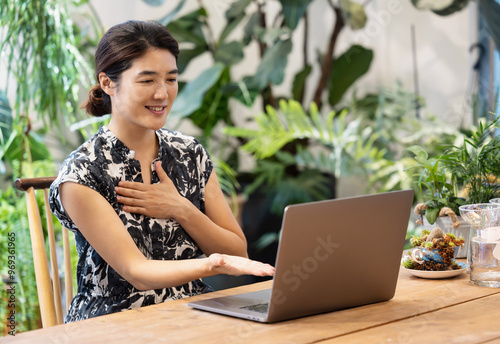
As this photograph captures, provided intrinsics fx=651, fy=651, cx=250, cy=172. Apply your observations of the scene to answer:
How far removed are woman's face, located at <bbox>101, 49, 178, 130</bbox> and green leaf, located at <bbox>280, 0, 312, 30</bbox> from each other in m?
1.83

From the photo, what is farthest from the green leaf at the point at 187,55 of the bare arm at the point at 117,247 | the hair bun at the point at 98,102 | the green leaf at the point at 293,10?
the bare arm at the point at 117,247

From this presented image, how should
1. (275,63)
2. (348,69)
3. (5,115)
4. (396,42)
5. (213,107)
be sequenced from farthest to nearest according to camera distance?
(396,42)
(348,69)
(213,107)
(275,63)
(5,115)

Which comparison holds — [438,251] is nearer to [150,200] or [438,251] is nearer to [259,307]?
[259,307]

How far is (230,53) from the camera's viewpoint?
338cm

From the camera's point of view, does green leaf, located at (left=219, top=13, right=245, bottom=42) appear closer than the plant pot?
No

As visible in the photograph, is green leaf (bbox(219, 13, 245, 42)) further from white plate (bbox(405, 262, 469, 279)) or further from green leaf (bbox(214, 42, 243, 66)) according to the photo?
white plate (bbox(405, 262, 469, 279))

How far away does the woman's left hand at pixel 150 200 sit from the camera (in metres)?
1.58

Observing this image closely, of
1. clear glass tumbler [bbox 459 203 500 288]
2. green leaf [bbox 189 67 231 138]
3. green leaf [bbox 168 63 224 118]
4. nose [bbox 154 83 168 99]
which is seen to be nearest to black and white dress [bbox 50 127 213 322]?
nose [bbox 154 83 168 99]

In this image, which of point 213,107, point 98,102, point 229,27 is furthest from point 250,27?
point 98,102

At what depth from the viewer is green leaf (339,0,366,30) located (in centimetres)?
341

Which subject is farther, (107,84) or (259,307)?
(107,84)

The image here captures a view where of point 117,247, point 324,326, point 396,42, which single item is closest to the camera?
point 324,326

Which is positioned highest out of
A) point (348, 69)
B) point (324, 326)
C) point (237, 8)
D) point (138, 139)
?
point (237, 8)

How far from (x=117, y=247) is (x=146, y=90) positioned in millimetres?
395
